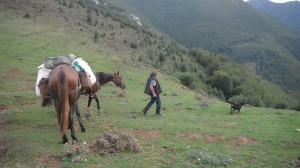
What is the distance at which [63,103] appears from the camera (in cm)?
1065

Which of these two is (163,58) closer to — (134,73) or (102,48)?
(102,48)

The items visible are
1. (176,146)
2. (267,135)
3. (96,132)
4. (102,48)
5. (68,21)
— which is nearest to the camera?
(176,146)

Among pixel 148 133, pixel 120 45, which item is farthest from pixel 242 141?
pixel 120 45

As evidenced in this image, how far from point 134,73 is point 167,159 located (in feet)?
94.5

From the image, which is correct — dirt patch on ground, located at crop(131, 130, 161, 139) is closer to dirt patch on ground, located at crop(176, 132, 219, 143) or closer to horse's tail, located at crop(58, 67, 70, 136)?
dirt patch on ground, located at crop(176, 132, 219, 143)

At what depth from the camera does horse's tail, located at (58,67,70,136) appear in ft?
34.7

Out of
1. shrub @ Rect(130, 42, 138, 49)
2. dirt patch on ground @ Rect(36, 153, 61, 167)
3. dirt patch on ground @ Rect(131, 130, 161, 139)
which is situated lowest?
dirt patch on ground @ Rect(36, 153, 61, 167)

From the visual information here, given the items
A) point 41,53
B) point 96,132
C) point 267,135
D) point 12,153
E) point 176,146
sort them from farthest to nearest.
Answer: point 41,53 → point 267,135 → point 96,132 → point 176,146 → point 12,153

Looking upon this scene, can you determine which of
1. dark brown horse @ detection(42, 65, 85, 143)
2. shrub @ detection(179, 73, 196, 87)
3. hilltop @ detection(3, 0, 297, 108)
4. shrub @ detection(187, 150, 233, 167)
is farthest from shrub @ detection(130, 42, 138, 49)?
shrub @ detection(187, 150, 233, 167)

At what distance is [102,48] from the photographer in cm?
4947

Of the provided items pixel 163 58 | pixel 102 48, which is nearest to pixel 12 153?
pixel 102 48

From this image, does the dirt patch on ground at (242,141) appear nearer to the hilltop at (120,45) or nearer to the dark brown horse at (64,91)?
the dark brown horse at (64,91)

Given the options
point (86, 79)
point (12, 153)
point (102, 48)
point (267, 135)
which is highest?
point (102, 48)

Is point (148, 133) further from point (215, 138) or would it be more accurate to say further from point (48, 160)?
point (48, 160)
